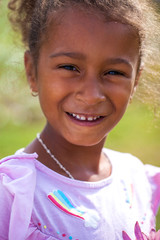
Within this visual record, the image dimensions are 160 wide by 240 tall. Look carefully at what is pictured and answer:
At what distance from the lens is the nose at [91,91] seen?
1.83 metres

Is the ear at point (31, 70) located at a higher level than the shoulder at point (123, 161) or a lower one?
higher

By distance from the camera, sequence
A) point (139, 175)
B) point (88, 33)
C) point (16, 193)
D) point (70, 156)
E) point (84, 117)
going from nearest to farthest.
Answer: point (16, 193), point (88, 33), point (84, 117), point (70, 156), point (139, 175)

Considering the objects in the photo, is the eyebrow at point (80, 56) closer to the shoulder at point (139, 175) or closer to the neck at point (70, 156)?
the neck at point (70, 156)

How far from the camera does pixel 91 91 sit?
6.00 ft

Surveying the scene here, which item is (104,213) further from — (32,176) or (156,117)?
(156,117)

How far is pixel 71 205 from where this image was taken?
1892mm

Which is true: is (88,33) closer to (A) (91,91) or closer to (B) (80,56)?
(B) (80,56)

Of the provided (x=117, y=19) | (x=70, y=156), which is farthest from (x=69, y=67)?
(x=70, y=156)

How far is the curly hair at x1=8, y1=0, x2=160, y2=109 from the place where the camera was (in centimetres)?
188

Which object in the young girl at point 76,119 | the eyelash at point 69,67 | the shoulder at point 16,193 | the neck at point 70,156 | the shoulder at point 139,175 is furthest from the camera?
the shoulder at point 139,175

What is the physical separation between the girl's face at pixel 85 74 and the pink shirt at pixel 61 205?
0.73 ft

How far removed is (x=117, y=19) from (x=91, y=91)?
0.33 m

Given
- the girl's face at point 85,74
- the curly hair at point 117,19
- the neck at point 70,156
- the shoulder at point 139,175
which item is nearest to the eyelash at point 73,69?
the girl's face at point 85,74

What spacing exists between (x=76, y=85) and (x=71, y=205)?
20.6 inches
